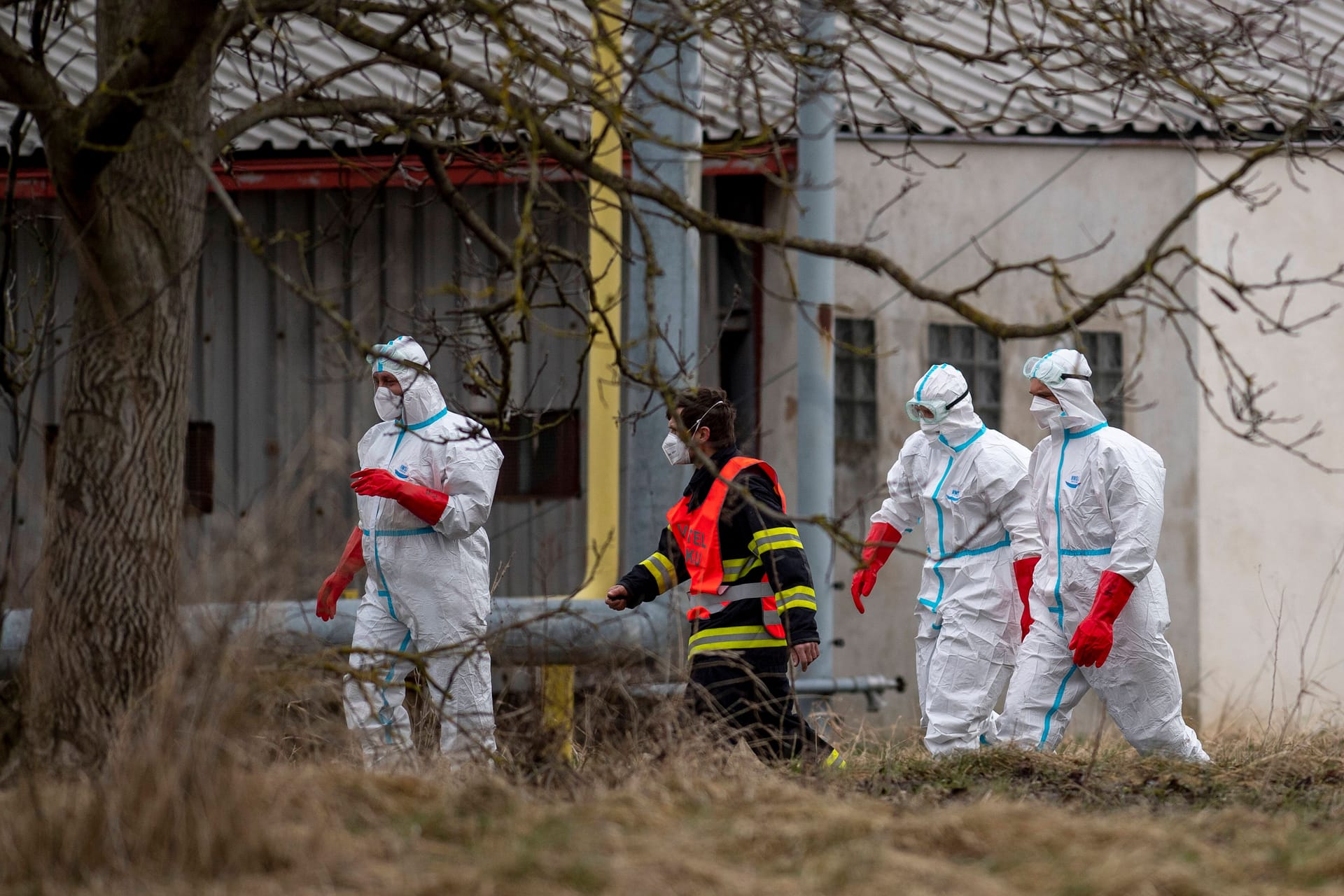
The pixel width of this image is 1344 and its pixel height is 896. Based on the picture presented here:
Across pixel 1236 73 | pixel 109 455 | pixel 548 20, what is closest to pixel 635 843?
pixel 109 455

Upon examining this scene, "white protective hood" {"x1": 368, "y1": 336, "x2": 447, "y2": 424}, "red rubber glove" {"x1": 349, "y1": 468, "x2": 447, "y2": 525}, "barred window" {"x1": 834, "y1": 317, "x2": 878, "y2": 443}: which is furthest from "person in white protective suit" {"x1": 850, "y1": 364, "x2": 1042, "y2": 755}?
"barred window" {"x1": 834, "y1": 317, "x2": 878, "y2": 443}

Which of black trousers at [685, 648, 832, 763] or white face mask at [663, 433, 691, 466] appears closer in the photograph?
black trousers at [685, 648, 832, 763]

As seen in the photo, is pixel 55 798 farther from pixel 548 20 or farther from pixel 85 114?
pixel 548 20

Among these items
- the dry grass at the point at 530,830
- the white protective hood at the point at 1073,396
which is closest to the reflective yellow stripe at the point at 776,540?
the dry grass at the point at 530,830

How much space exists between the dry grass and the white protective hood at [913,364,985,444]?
98.2 inches

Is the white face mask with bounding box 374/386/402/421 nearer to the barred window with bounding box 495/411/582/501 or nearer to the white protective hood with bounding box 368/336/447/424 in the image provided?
the white protective hood with bounding box 368/336/447/424

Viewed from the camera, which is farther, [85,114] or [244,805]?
[85,114]

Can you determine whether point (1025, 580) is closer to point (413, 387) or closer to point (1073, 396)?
point (1073, 396)

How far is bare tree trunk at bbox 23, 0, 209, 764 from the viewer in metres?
4.48

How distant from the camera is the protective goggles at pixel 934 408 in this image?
22.8 feet

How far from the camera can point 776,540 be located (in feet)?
19.1

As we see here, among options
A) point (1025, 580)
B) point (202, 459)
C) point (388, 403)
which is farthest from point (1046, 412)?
point (202, 459)

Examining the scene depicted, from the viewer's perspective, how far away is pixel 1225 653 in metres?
10.4

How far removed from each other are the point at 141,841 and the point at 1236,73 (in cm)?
1066
